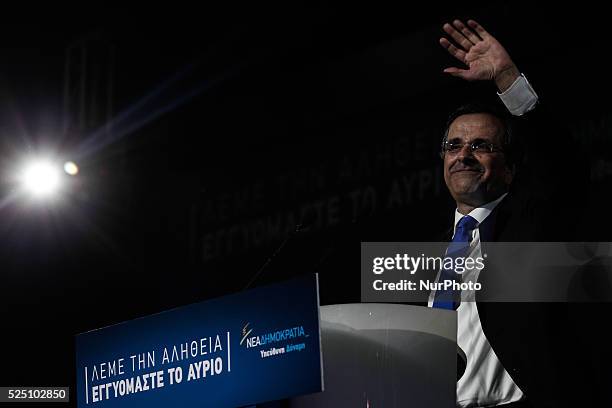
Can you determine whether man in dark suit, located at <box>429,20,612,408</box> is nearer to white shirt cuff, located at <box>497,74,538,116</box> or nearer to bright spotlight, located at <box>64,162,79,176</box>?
white shirt cuff, located at <box>497,74,538,116</box>

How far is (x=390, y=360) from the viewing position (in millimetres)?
2445

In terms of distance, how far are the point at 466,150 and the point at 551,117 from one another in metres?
0.33

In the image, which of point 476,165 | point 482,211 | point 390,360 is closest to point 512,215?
point 482,211

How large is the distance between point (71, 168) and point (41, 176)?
0.20m

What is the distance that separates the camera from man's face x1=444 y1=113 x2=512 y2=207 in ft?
10.5

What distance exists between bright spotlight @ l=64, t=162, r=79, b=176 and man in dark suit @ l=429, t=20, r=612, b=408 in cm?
381

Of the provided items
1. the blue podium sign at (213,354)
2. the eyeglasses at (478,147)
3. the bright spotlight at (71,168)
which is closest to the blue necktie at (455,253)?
the eyeglasses at (478,147)

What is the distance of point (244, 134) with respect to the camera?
6.42 metres

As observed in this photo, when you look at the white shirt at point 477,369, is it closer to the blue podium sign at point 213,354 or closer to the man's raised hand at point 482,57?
the man's raised hand at point 482,57

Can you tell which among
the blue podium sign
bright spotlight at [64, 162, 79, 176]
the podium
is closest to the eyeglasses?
the podium

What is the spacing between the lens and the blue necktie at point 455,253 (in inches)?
115

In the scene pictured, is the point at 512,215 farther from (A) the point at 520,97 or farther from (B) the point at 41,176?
(B) the point at 41,176

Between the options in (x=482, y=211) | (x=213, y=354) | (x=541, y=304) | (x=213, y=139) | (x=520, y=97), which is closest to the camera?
(x=213, y=354)

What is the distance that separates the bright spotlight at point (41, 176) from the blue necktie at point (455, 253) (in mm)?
4093
